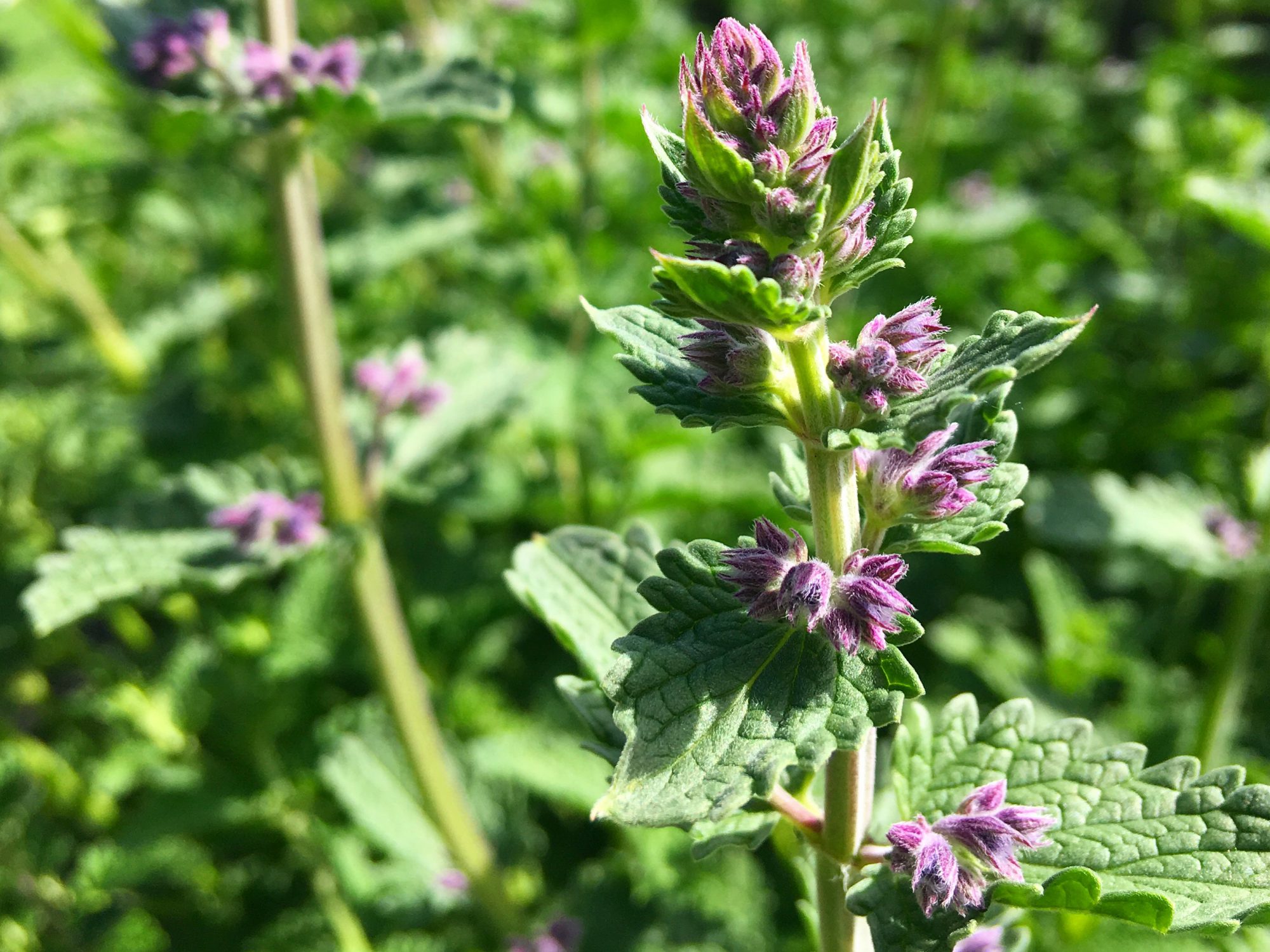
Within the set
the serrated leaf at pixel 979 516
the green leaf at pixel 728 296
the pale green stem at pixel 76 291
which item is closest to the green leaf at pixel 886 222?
the green leaf at pixel 728 296

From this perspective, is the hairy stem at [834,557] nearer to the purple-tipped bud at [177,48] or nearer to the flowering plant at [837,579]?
the flowering plant at [837,579]

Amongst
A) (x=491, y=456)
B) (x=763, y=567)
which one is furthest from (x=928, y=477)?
(x=491, y=456)

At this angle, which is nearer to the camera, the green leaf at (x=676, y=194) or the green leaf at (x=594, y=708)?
the green leaf at (x=676, y=194)

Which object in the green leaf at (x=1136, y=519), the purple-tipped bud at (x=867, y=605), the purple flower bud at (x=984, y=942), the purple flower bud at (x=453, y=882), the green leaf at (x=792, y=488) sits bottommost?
the purple flower bud at (x=453, y=882)

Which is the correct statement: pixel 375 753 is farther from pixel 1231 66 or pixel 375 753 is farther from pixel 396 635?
pixel 1231 66

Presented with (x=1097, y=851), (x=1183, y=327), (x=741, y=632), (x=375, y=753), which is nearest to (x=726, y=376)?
(x=741, y=632)

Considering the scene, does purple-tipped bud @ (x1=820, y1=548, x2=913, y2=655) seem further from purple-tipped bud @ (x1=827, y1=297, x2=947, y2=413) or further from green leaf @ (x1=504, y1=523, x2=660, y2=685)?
green leaf @ (x1=504, y1=523, x2=660, y2=685)
